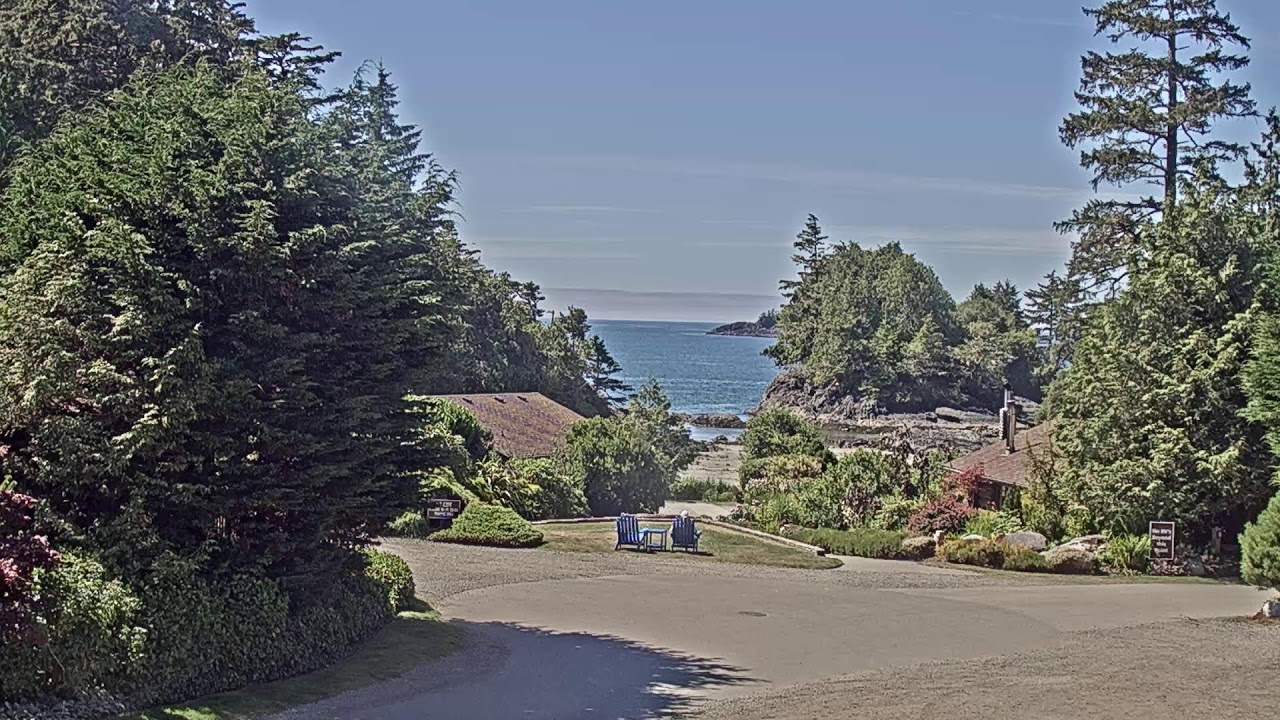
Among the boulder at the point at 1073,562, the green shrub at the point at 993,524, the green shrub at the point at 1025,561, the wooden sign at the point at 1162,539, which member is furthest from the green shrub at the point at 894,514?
the wooden sign at the point at 1162,539

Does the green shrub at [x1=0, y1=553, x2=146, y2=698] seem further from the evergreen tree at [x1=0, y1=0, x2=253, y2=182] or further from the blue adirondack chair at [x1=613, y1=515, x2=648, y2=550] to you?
the blue adirondack chair at [x1=613, y1=515, x2=648, y2=550]

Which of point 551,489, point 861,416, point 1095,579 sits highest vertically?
point 861,416

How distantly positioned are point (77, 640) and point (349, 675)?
3.95 meters

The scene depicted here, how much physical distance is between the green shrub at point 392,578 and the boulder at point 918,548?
1499cm

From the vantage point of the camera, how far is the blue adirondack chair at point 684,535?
30391mm

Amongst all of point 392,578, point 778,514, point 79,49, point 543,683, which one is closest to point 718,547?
point 778,514

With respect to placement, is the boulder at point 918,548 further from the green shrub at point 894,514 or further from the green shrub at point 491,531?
the green shrub at point 491,531

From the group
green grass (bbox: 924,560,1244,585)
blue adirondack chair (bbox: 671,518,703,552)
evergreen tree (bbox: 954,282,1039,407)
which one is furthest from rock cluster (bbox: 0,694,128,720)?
evergreen tree (bbox: 954,282,1039,407)

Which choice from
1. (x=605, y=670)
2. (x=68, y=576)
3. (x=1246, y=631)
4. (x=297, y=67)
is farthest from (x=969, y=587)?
(x=68, y=576)

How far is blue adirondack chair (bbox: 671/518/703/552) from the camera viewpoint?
3039 centimetres

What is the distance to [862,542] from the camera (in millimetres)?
31734

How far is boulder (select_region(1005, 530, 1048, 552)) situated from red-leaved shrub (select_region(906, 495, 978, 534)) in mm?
2359

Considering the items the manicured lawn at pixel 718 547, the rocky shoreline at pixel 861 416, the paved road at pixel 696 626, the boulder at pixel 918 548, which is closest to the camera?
the paved road at pixel 696 626

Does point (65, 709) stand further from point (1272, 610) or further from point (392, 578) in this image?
point (1272, 610)
